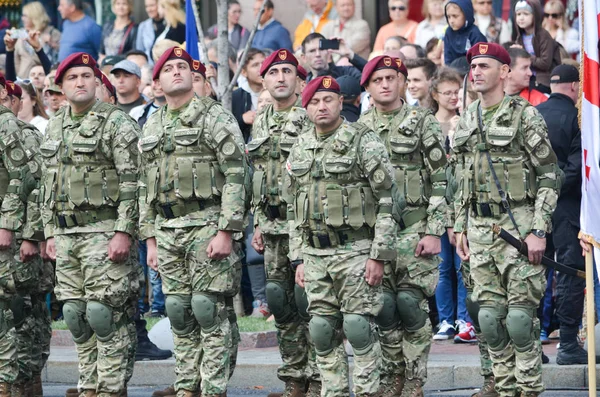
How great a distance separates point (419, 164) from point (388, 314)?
117 cm

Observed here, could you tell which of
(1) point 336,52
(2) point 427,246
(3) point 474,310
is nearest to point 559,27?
(1) point 336,52

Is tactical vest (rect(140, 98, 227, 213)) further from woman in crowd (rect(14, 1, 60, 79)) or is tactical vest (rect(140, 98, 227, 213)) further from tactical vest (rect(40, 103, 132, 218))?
woman in crowd (rect(14, 1, 60, 79))

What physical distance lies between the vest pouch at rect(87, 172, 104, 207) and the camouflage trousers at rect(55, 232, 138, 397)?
0.24 metres

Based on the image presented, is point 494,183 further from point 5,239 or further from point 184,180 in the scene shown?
point 5,239

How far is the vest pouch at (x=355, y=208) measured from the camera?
390 inches

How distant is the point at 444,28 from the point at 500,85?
20.4 ft

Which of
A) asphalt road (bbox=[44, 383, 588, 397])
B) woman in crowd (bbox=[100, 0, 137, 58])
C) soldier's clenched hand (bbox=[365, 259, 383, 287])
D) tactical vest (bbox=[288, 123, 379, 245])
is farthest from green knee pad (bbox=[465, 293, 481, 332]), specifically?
woman in crowd (bbox=[100, 0, 137, 58])

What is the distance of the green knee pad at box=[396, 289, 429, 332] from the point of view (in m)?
10.6

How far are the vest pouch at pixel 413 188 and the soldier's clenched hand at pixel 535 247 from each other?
1.11 m

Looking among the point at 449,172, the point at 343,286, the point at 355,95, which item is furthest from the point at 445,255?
the point at 343,286

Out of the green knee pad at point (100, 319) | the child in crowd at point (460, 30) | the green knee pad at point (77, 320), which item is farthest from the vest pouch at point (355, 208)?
the child in crowd at point (460, 30)

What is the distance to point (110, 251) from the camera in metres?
10.5

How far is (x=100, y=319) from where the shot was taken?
10.5 metres

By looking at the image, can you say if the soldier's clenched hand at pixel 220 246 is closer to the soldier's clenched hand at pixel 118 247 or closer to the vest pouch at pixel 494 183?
the soldier's clenched hand at pixel 118 247
